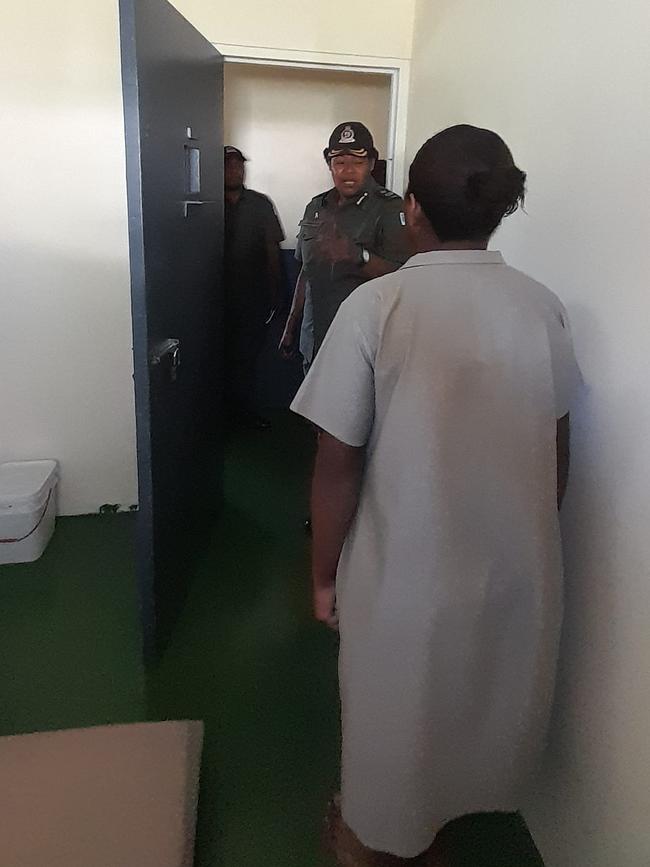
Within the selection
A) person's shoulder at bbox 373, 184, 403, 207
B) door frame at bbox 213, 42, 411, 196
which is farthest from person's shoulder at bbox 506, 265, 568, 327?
door frame at bbox 213, 42, 411, 196

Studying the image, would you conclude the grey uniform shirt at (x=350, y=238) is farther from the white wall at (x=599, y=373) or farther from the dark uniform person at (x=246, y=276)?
the dark uniform person at (x=246, y=276)

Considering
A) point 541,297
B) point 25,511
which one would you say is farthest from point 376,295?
point 25,511

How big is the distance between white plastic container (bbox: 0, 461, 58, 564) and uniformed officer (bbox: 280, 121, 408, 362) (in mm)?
1146

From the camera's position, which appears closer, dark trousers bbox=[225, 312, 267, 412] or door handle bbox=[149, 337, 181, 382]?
door handle bbox=[149, 337, 181, 382]

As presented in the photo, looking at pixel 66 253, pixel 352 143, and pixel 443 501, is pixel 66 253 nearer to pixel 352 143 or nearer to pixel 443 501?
pixel 352 143

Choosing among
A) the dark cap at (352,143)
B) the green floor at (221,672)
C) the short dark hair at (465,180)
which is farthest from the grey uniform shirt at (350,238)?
the short dark hair at (465,180)

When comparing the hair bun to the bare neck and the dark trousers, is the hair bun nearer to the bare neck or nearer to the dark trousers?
the bare neck

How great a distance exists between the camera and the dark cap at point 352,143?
248cm

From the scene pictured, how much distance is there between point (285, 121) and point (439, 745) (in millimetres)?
3746

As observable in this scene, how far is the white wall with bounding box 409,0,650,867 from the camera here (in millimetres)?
1180

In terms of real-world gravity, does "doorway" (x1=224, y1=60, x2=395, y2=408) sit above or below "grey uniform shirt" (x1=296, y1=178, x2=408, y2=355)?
above

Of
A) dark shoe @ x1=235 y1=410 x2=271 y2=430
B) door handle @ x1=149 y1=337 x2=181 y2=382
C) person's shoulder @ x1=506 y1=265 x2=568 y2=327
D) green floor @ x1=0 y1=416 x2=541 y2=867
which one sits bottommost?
green floor @ x1=0 y1=416 x2=541 y2=867

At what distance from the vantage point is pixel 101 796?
4.55 feet

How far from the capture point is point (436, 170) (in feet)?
3.49
